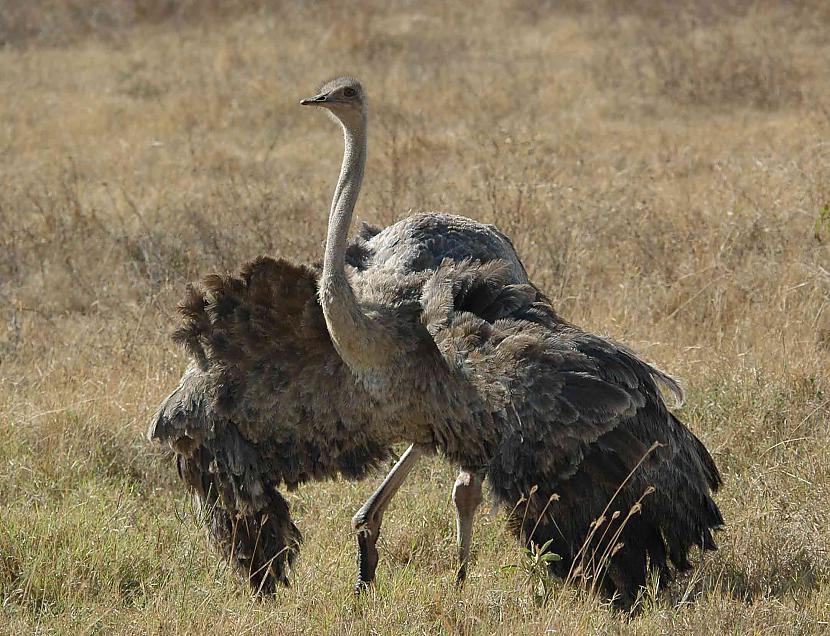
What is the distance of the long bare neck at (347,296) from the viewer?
4.00 m

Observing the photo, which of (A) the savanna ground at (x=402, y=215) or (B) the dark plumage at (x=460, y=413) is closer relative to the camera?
(B) the dark plumage at (x=460, y=413)

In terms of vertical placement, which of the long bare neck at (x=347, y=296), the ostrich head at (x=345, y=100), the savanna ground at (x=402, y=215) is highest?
the ostrich head at (x=345, y=100)

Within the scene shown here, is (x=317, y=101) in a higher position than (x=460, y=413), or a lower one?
higher

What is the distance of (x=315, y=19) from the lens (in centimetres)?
1583

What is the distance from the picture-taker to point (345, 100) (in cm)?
420

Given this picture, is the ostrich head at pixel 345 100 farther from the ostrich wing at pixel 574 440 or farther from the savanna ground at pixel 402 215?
the savanna ground at pixel 402 215

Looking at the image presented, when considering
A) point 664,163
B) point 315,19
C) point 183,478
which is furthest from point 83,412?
point 315,19

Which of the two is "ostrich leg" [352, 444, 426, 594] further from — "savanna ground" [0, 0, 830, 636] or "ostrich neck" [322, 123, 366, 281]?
"ostrich neck" [322, 123, 366, 281]

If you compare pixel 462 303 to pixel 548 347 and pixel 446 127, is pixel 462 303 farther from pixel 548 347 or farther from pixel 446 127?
pixel 446 127

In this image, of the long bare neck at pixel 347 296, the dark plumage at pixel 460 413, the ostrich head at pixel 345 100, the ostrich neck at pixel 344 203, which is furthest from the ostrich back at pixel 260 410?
the ostrich head at pixel 345 100

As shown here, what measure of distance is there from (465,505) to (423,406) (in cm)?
63

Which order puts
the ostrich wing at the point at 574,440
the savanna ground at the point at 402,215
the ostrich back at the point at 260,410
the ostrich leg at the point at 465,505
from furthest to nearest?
the ostrich leg at the point at 465,505 < the savanna ground at the point at 402,215 < the ostrich back at the point at 260,410 < the ostrich wing at the point at 574,440

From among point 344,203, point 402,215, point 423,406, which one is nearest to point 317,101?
point 344,203

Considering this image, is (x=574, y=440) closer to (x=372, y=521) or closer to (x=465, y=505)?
(x=465, y=505)
